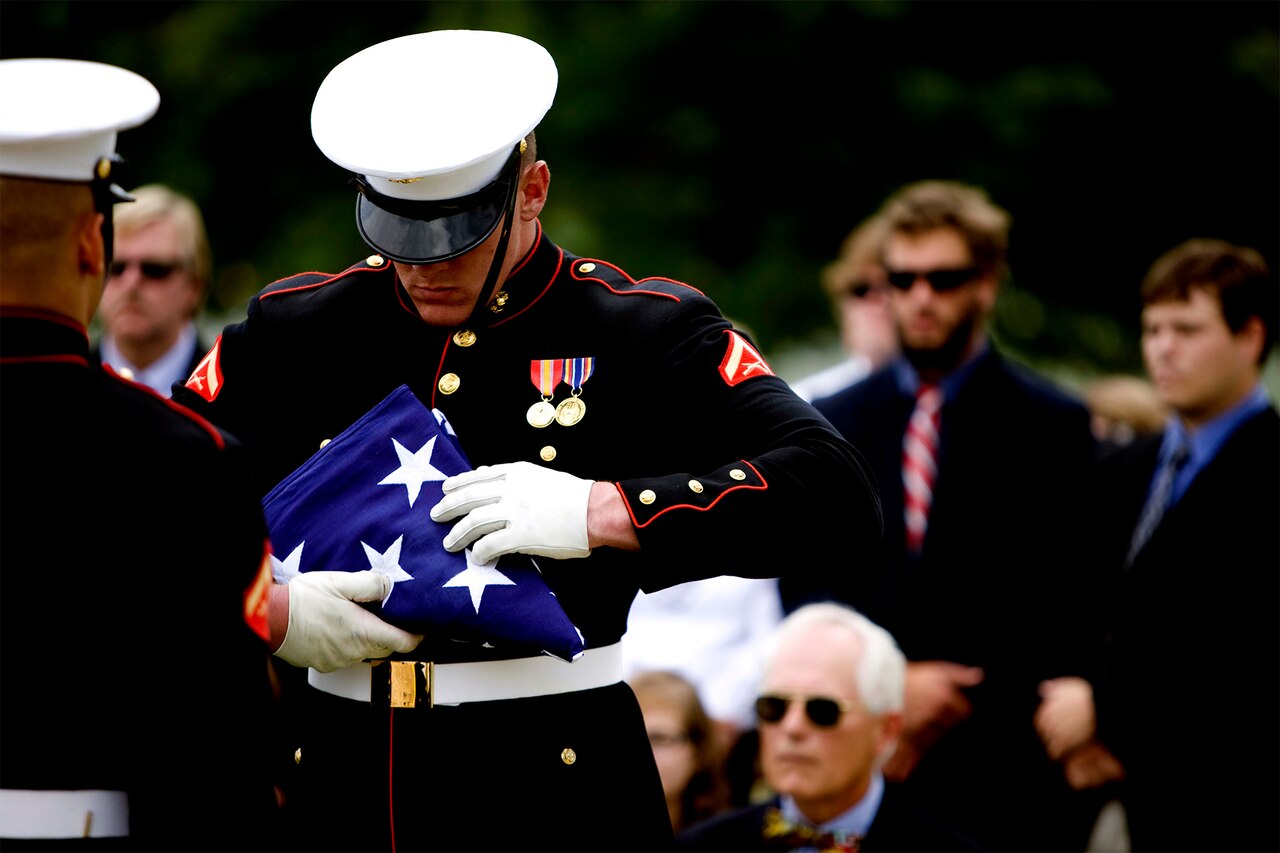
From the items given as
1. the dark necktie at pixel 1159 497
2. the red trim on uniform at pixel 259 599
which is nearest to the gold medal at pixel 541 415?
the red trim on uniform at pixel 259 599

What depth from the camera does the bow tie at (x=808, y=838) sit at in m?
5.42

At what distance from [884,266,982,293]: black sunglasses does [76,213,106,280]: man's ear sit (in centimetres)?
407

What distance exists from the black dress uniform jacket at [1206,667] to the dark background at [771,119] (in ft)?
21.7

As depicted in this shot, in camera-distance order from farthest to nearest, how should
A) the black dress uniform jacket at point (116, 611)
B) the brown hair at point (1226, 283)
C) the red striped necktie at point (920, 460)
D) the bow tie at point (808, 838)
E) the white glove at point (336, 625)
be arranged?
the red striped necktie at point (920, 460), the brown hair at point (1226, 283), the bow tie at point (808, 838), the white glove at point (336, 625), the black dress uniform jacket at point (116, 611)

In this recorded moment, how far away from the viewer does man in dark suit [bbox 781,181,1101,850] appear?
6062mm

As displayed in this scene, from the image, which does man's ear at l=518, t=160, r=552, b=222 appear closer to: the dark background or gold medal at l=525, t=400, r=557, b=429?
gold medal at l=525, t=400, r=557, b=429

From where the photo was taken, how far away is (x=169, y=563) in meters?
2.83

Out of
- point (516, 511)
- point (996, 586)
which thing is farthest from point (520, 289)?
point (996, 586)

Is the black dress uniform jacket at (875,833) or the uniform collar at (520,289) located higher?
the uniform collar at (520,289)

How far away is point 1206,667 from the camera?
18.2 ft

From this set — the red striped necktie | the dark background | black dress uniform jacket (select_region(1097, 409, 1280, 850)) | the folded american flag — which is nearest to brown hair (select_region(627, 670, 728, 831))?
the red striped necktie

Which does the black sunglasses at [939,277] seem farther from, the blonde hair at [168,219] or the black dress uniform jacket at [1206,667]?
the blonde hair at [168,219]

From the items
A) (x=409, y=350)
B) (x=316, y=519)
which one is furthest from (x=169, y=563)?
(x=409, y=350)

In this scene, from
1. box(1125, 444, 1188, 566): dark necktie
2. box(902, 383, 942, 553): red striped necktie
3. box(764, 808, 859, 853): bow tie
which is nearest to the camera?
box(764, 808, 859, 853): bow tie
